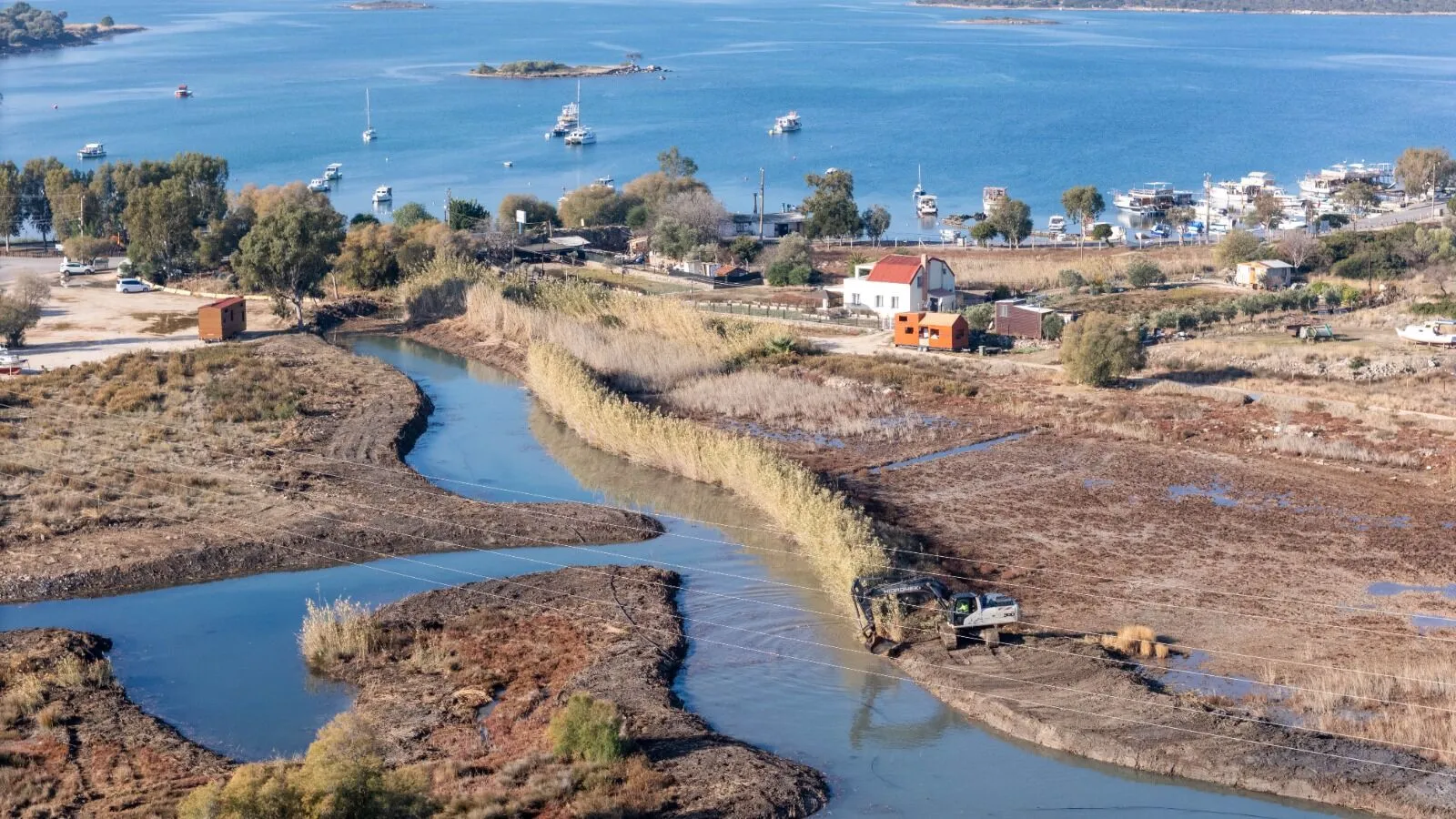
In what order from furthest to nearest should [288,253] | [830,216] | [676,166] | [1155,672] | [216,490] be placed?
1. [676,166]
2. [830,216]
3. [288,253]
4. [216,490]
5. [1155,672]

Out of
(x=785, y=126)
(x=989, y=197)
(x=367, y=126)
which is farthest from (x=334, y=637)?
(x=367, y=126)

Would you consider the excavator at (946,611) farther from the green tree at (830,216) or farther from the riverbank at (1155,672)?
the green tree at (830,216)

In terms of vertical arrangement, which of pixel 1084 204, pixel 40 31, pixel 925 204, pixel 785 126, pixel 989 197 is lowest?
pixel 925 204

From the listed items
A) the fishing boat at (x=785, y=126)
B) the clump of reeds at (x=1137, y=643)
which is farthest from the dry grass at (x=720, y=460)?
the fishing boat at (x=785, y=126)

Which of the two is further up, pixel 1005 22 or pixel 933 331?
pixel 1005 22

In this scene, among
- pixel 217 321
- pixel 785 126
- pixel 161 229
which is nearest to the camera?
pixel 217 321

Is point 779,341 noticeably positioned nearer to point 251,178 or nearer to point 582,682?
point 582,682

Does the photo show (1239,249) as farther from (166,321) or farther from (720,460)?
(166,321)

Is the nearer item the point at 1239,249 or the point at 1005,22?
the point at 1239,249
